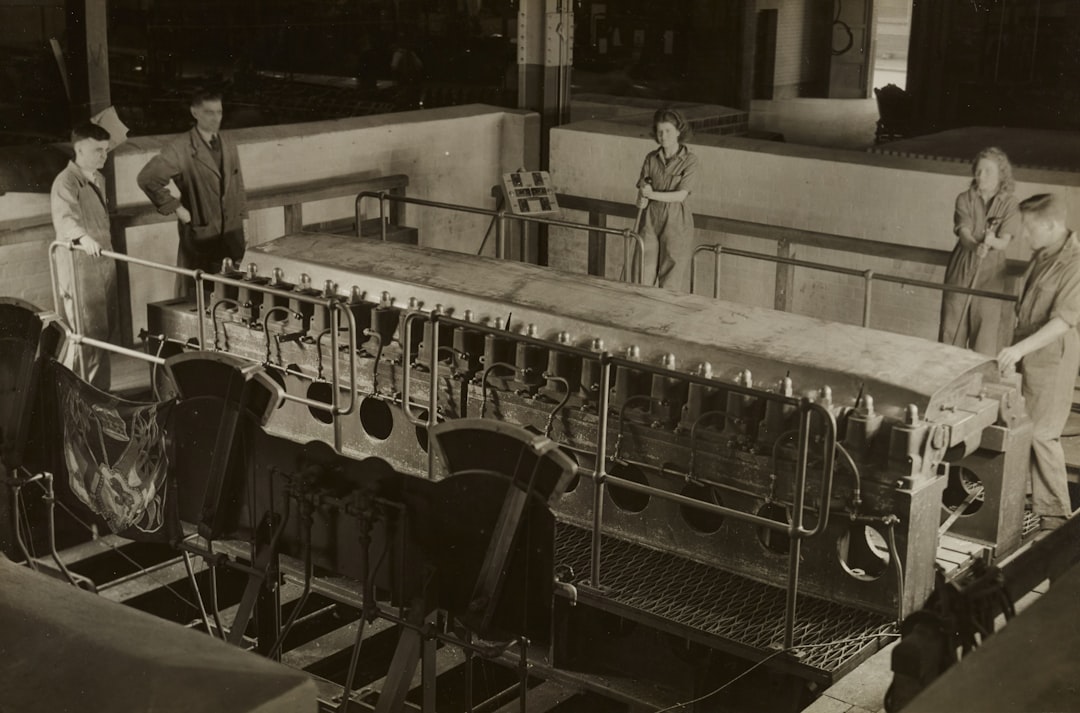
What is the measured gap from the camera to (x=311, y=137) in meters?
9.62

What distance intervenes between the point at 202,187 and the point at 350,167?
1991 millimetres

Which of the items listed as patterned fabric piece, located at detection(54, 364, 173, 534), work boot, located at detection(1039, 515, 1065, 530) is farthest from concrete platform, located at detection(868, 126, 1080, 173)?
patterned fabric piece, located at detection(54, 364, 173, 534)

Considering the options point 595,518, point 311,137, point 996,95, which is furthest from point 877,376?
point 996,95

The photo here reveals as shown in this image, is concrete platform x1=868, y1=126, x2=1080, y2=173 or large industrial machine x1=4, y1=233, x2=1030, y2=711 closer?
large industrial machine x1=4, y1=233, x2=1030, y2=711

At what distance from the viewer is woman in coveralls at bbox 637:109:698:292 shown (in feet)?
27.9

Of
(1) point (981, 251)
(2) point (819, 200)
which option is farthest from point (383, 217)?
(1) point (981, 251)

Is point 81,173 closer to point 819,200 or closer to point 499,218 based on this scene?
point 499,218

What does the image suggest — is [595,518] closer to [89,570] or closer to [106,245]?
[89,570]

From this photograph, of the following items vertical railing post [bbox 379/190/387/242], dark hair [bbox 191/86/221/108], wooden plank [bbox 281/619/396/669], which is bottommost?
wooden plank [bbox 281/619/396/669]

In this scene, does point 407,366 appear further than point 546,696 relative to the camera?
Yes

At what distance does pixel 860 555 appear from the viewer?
17.9 ft

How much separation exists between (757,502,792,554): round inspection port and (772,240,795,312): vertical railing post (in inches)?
143

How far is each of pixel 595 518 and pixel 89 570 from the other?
3084mm

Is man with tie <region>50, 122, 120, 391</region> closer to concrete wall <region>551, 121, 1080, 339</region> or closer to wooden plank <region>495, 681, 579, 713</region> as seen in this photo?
wooden plank <region>495, 681, 579, 713</region>
